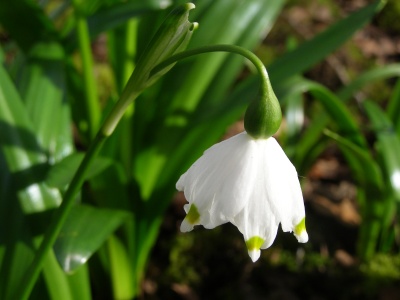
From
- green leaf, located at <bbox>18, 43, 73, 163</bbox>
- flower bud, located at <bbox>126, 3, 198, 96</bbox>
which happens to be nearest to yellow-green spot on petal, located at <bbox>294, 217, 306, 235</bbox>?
flower bud, located at <bbox>126, 3, 198, 96</bbox>

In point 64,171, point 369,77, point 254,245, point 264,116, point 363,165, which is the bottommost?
point 363,165

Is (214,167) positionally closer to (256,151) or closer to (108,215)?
(256,151)

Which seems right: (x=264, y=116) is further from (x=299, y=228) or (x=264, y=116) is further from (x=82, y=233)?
(x=82, y=233)

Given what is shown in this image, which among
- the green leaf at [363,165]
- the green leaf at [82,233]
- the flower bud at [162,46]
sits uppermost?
the flower bud at [162,46]

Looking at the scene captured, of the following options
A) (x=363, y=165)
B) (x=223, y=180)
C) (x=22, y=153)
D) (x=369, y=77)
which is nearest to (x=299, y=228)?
(x=223, y=180)

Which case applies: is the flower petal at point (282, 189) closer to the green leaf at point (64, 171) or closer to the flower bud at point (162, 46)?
the flower bud at point (162, 46)

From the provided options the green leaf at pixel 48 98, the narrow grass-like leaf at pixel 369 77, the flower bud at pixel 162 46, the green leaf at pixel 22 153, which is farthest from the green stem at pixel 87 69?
the narrow grass-like leaf at pixel 369 77
